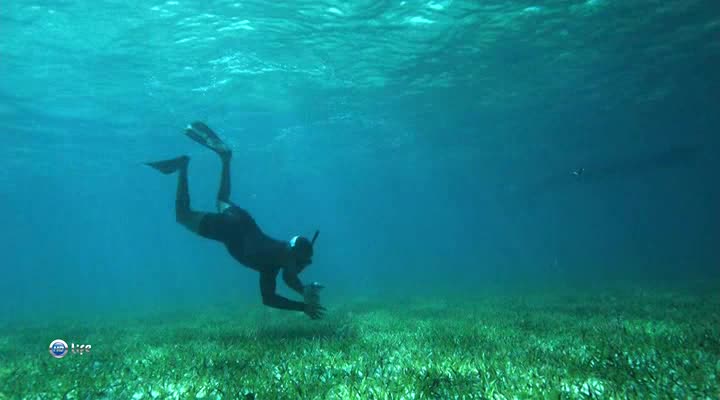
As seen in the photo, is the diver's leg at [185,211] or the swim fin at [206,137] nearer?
the diver's leg at [185,211]

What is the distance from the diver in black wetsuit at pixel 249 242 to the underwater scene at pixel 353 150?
57 millimetres

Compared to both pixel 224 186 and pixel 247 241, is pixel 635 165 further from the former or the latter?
pixel 247 241

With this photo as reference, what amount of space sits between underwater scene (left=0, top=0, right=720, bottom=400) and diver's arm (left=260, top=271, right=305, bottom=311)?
6 centimetres

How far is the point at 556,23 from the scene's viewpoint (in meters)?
19.9

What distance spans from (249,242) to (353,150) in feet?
127

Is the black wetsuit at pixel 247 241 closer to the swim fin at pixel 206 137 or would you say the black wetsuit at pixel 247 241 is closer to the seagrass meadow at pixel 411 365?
the swim fin at pixel 206 137

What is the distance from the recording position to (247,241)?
8648 millimetres

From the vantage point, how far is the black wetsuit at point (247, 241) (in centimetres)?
811

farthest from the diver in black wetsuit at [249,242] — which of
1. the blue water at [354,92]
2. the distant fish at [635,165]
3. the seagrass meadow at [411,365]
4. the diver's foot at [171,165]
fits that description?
the distant fish at [635,165]

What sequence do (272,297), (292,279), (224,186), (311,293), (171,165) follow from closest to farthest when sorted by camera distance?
(311,293)
(272,297)
(292,279)
(171,165)
(224,186)

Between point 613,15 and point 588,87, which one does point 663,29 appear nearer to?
point 613,15

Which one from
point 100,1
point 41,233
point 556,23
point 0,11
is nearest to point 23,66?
point 0,11

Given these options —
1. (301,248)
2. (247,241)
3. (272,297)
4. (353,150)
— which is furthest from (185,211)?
(353,150)

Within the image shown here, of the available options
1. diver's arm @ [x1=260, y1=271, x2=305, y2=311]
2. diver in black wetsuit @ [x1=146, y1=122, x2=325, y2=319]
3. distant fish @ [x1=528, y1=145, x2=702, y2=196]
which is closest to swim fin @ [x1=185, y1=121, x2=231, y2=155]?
diver in black wetsuit @ [x1=146, y1=122, x2=325, y2=319]
